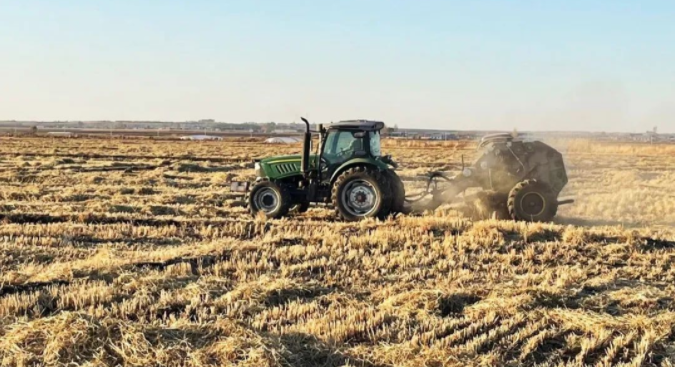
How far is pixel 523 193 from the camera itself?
1245 centimetres

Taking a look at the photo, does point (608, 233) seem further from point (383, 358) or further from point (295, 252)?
point (383, 358)

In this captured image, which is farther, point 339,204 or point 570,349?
point 339,204

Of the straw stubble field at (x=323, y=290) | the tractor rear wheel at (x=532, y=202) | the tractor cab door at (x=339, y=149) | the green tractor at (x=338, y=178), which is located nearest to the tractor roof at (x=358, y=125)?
the green tractor at (x=338, y=178)

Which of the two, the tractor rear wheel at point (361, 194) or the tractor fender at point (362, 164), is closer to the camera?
the tractor rear wheel at point (361, 194)

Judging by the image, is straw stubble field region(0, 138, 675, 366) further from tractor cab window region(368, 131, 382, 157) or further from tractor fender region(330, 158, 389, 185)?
tractor cab window region(368, 131, 382, 157)

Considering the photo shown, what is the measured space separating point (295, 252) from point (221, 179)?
42.4 feet

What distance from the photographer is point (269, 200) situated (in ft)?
43.0

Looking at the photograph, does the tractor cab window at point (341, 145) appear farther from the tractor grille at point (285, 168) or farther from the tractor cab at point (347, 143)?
the tractor grille at point (285, 168)

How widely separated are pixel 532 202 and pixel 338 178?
3.84m

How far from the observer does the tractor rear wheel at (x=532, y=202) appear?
12.4 m

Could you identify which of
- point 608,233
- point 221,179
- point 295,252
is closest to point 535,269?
point 608,233

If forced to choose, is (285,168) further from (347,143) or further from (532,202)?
(532,202)

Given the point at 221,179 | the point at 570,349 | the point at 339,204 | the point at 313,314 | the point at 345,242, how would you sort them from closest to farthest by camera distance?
the point at 570,349, the point at 313,314, the point at 345,242, the point at 339,204, the point at 221,179

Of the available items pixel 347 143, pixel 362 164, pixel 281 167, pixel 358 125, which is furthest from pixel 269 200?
pixel 358 125
